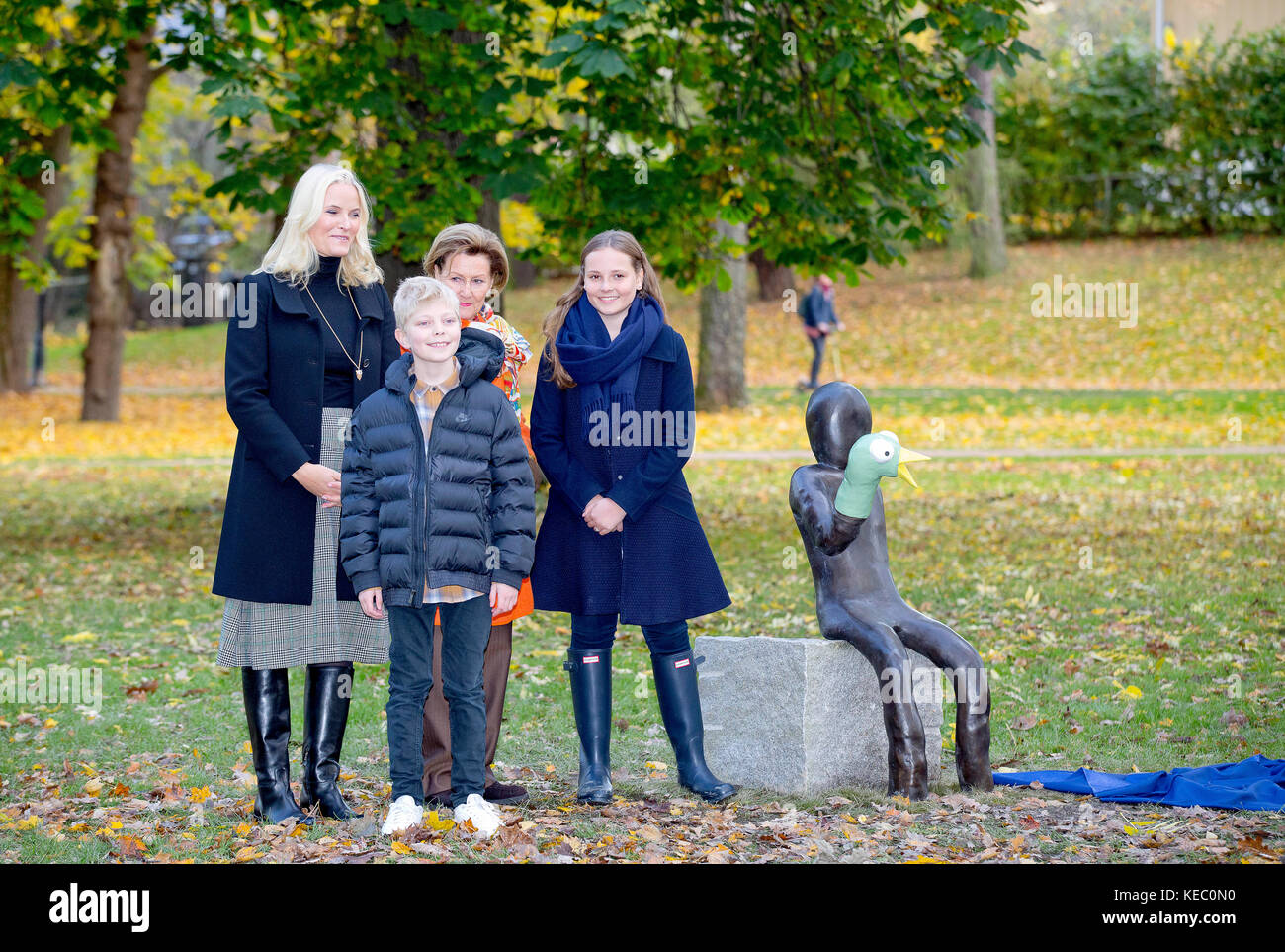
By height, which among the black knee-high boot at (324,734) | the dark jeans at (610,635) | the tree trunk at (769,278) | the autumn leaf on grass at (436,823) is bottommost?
the autumn leaf on grass at (436,823)

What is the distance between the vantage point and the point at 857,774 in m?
5.10

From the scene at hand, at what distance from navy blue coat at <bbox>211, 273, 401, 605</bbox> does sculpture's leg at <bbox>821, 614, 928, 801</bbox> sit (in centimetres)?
→ 177

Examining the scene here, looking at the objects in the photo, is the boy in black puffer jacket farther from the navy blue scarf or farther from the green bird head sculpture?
the green bird head sculpture

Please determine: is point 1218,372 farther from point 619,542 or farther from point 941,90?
point 619,542

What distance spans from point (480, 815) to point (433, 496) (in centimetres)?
99

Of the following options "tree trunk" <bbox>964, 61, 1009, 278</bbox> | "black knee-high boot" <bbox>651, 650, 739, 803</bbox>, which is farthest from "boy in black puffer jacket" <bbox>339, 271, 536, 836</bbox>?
"tree trunk" <bbox>964, 61, 1009, 278</bbox>

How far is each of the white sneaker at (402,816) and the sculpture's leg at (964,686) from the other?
1720 millimetres

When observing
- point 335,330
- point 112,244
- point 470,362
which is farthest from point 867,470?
point 112,244

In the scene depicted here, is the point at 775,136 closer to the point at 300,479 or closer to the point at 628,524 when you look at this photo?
the point at 628,524

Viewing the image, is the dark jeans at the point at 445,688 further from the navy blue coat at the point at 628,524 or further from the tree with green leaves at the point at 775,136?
the tree with green leaves at the point at 775,136

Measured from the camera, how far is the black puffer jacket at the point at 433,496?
4.43 meters

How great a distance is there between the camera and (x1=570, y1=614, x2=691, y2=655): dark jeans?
4992 mm

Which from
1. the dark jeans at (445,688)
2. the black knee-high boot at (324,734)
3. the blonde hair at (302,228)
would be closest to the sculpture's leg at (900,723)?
the dark jeans at (445,688)

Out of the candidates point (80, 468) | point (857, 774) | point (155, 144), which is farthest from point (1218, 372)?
point (155, 144)
